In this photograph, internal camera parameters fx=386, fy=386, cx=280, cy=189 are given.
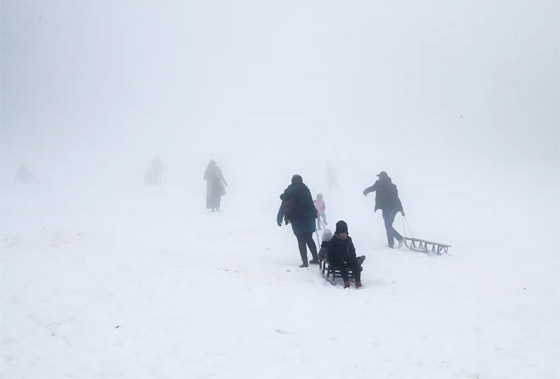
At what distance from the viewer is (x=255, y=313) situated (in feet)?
22.7

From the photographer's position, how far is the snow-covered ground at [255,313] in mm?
5371

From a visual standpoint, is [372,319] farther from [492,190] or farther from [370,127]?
[370,127]

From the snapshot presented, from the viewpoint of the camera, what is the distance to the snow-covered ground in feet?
17.6

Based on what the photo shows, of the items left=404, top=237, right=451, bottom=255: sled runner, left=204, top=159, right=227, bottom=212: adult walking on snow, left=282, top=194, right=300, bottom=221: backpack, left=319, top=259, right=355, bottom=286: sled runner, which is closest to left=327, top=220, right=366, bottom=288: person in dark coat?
left=319, top=259, right=355, bottom=286: sled runner

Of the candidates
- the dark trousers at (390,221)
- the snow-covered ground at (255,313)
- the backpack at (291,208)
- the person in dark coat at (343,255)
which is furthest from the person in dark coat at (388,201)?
the person in dark coat at (343,255)

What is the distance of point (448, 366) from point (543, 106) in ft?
624

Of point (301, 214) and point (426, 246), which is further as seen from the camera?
point (426, 246)

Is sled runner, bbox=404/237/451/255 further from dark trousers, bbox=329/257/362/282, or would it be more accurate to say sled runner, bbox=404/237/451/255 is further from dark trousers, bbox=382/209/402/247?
dark trousers, bbox=329/257/362/282

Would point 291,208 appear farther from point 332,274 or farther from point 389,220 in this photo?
point 389,220

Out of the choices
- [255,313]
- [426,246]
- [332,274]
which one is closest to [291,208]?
[332,274]

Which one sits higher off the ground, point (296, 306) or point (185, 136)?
point (185, 136)

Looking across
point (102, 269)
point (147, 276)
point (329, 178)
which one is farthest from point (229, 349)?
point (329, 178)

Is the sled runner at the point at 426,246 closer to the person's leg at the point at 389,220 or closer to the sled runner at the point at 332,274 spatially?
the person's leg at the point at 389,220

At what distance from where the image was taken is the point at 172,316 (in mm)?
6676
